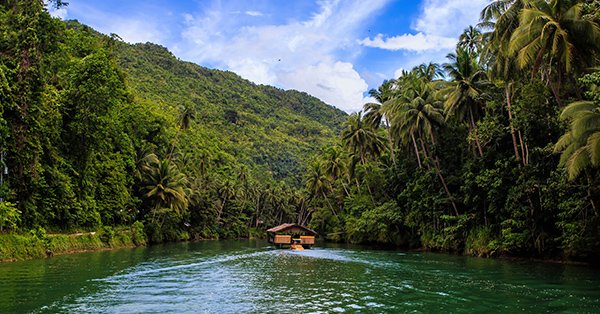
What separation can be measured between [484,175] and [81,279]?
84.5ft

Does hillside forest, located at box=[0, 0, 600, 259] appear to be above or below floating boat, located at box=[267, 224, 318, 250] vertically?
above

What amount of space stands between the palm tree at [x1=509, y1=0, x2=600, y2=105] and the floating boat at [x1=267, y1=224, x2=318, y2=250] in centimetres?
2781

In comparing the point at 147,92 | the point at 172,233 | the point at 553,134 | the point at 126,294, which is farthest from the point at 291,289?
the point at 147,92

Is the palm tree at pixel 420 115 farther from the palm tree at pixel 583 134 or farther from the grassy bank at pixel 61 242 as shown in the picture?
the grassy bank at pixel 61 242

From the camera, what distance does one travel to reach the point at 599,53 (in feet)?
73.9

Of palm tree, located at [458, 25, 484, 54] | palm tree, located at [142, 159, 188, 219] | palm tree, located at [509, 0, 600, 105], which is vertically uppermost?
palm tree, located at [458, 25, 484, 54]

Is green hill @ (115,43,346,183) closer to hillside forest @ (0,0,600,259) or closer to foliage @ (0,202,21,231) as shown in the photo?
hillside forest @ (0,0,600,259)

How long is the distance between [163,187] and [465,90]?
1248 inches

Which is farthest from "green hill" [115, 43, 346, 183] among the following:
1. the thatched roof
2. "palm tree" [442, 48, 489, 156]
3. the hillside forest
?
"palm tree" [442, 48, 489, 156]

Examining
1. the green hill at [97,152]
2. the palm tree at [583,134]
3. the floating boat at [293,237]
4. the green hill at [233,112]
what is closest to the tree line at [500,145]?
the palm tree at [583,134]

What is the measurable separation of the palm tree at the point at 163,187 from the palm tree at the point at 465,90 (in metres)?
29.3

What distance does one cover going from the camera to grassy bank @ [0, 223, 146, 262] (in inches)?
968

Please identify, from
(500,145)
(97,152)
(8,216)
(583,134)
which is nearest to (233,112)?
(97,152)

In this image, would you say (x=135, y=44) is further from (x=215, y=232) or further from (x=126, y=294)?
(x=126, y=294)
